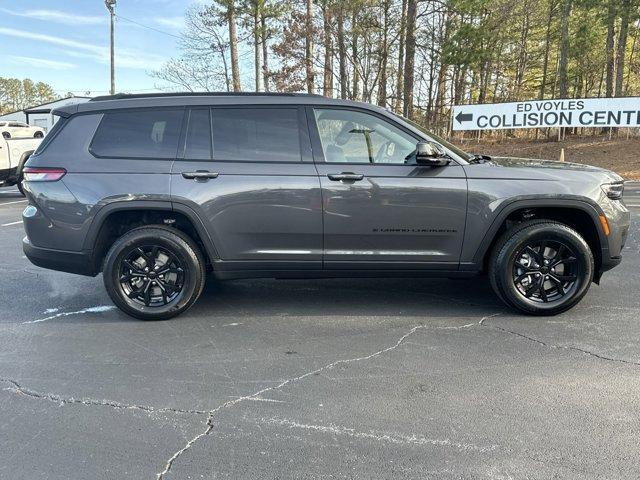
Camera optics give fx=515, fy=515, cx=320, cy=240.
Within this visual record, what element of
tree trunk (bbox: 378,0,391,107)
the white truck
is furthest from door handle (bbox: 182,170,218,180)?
tree trunk (bbox: 378,0,391,107)

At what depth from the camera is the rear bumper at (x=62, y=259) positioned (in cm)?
442

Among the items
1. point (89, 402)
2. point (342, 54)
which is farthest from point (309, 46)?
point (89, 402)

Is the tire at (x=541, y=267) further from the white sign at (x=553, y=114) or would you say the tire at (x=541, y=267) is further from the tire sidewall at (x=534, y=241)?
the white sign at (x=553, y=114)

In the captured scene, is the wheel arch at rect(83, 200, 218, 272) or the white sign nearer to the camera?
the wheel arch at rect(83, 200, 218, 272)

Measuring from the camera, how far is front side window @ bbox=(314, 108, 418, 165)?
4.34 m

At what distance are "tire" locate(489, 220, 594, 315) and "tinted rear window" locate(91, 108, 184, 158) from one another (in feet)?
9.74

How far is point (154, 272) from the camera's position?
14.7 ft

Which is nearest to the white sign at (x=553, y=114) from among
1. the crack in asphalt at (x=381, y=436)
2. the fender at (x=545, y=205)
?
the fender at (x=545, y=205)

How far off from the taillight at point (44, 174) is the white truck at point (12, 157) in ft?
32.2

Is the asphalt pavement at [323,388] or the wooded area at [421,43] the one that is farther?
the wooded area at [421,43]

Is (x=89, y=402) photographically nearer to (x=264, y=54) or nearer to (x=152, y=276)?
(x=152, y=276)

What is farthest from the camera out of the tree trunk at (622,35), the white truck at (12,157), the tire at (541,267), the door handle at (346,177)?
the tree trunk at (622,35)

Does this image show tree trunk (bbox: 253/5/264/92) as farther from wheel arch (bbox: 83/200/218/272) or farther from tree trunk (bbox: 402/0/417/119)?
wheel arch (bbox: 83/200/218/272)

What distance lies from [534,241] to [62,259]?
4047 millimetres
